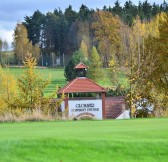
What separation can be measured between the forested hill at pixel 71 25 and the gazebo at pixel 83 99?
69440 millimetres

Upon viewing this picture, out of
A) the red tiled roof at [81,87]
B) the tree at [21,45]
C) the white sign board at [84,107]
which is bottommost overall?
the white sign board at [84,107]

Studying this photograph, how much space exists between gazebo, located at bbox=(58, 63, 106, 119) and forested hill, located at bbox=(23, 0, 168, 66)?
69.4 m

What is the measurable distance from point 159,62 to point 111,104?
18.1 ft

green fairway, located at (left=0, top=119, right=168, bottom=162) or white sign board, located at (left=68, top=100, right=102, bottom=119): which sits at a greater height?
green fairway, located at (left=0, top=119, right=168, bottom=162)

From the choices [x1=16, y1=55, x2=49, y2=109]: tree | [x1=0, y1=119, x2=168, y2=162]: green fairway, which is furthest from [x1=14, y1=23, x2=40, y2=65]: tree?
[x1=0, y1=119, x2=168, y2=162]: green fairway

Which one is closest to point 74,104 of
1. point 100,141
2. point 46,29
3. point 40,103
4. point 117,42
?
point 40,103

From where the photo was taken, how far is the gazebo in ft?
119

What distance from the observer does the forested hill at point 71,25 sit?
114500 millimetres

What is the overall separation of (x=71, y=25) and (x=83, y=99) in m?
83.7

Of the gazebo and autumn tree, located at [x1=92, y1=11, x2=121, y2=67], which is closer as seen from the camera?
the gazebo

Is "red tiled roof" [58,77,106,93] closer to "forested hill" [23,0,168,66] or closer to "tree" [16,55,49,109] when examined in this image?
"tree" [16,55,49,109]

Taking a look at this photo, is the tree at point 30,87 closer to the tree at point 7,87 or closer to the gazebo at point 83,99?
the tree at point 7,87

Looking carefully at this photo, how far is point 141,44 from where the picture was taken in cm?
4362

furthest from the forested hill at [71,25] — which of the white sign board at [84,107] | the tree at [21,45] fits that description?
the white sign board at [84,107]
